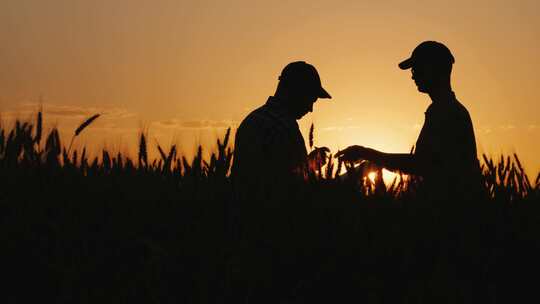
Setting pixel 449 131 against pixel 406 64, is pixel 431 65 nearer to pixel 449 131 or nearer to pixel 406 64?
pixel 406 64

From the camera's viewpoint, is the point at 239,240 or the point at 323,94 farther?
the point at 323,94

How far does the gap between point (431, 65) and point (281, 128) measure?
146 centimetres

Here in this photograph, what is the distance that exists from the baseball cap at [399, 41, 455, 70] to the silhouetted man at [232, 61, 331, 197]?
106 cm

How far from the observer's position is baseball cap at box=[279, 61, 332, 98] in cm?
595

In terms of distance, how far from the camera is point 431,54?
17.9 ft

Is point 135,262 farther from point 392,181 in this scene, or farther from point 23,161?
point 392,181

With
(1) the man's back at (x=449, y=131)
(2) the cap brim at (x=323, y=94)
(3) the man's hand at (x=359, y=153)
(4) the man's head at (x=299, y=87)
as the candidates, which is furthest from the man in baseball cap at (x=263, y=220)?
(2) the cap brim at (x=323, y=94)

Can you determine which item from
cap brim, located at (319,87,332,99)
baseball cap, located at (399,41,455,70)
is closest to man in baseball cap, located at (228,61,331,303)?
cap brim, located at (319,87,332,99)

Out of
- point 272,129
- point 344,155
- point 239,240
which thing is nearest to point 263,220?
point 239,240

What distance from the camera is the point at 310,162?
3.11 m

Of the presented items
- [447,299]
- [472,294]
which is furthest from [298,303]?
[472,294]

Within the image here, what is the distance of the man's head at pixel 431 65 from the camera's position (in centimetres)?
537

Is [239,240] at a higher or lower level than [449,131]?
lower

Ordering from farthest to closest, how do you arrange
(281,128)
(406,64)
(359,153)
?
(406,64) < (281,128) < (359,153)
